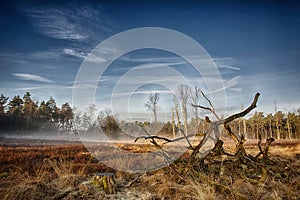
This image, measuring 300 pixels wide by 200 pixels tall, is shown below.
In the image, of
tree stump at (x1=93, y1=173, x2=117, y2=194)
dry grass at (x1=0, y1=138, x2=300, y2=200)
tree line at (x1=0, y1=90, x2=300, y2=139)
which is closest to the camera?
dry grass at (x1=0, y1=138, x2=300, y2=200)

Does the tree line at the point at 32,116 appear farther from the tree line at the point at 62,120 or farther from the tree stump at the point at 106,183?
the tree stump at the point at 106,183

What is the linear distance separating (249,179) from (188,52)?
4961 millimetres

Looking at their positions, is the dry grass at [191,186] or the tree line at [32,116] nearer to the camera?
the dry grass at [191,186]

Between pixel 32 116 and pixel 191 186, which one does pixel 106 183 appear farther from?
pixel 32 116

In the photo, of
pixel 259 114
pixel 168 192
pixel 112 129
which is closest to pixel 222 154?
pixel 168 192

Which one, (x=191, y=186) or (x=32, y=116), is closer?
(x=191, y=186)

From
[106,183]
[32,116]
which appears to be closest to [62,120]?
[32,116]

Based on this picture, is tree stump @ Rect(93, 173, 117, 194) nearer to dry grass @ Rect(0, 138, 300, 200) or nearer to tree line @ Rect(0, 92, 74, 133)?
dry grass @ Rect(0, 138, 300, 200)

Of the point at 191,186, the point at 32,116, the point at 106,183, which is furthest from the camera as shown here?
the point at 32,116

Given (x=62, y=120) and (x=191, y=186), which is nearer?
(x=191, y=186)

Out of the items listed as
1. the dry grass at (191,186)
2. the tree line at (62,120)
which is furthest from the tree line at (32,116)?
the dry grass at (191,186)

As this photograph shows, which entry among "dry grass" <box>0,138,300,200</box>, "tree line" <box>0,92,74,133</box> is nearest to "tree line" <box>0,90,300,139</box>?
"tree line" <box>0,92,74,133</box>

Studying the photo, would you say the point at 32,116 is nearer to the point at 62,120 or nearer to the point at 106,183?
the point at 62,120

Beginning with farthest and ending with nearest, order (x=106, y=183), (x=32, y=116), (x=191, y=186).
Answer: (x=32, y=116) → (x=106, y=183) → (x=191, y=186)
